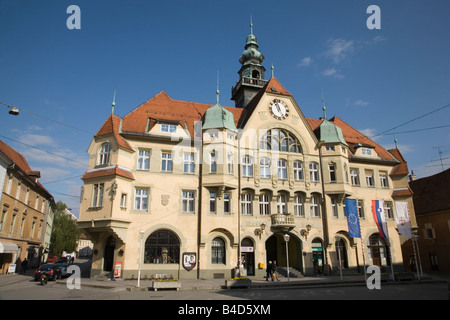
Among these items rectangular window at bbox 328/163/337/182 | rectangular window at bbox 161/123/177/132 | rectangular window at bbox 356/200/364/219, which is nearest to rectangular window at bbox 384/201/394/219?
rectangular window at bbox 356/200/364/219

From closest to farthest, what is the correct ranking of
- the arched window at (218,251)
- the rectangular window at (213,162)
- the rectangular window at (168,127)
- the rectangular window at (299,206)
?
the arched window at (218,251) → the rectangular window at (213,162) → the rectangular window at (168,127) → the rectangular window at (299,206)

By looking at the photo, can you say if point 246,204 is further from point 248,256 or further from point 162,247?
point 162,247

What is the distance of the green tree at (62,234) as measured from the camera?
59.1 metres

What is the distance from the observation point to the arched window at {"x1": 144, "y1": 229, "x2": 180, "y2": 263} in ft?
88.3

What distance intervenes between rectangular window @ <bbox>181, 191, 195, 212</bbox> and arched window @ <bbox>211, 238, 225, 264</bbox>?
367cm

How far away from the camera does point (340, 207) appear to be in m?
32.4

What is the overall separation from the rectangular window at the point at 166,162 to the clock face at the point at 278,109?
11655 millimetres

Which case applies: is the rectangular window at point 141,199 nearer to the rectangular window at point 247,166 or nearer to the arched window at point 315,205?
the rectangular window at point 247,166

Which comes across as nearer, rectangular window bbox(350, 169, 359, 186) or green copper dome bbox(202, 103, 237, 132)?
green copper dome bbox(202, 103, 237, 132)

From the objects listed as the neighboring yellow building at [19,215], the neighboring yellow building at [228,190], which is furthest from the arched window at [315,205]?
the neighboring yellow building at [19,215]

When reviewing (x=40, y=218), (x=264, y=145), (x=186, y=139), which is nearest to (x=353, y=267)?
(x=264, y=145)

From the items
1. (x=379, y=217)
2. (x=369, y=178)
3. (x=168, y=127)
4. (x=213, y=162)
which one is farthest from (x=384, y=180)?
(x=168, y=127)

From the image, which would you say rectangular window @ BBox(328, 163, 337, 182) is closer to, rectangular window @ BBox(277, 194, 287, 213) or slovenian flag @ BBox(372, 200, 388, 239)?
rectangular window @ BBox(277, 194, 287, 213)
